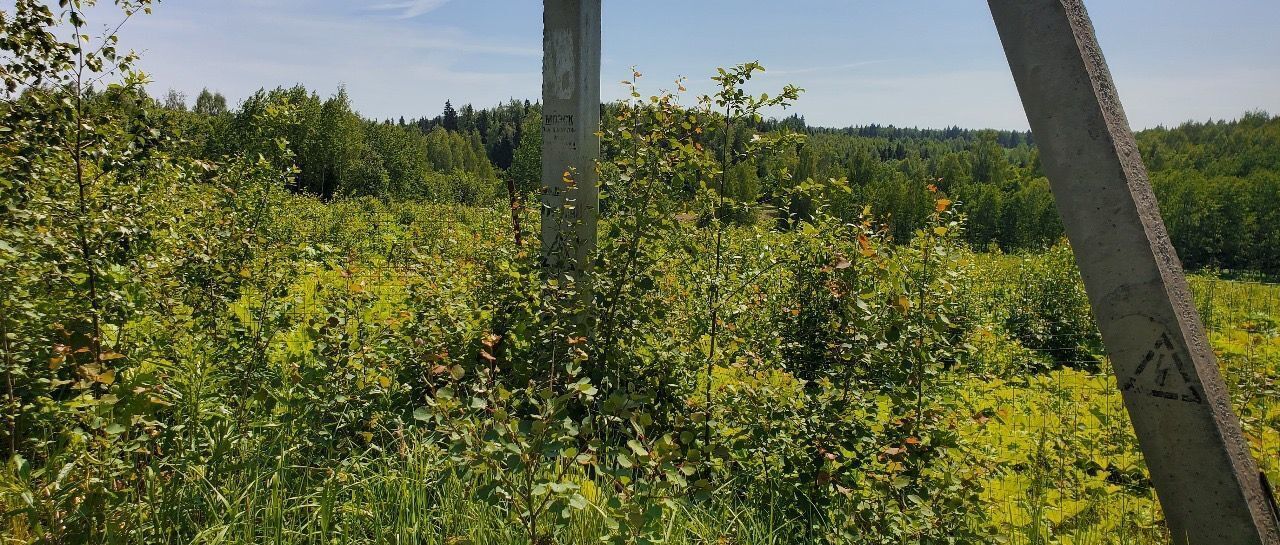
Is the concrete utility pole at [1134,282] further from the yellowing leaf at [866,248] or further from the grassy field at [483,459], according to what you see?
the yellowing leaf at [866,248]

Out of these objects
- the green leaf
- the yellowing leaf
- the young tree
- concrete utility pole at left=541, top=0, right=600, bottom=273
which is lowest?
the green leaf

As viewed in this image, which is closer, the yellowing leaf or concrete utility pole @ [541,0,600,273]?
the yellowing leaf

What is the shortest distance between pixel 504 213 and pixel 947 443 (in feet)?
16.6

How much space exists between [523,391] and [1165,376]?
6.19 ft

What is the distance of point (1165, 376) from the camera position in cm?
126

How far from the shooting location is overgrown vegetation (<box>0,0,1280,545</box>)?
2.00 meters

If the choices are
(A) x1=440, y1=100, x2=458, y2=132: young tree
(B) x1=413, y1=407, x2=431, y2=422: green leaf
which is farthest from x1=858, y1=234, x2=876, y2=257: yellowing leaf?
(A) x1=440, y1=100, x2=458, y2=132: young tree

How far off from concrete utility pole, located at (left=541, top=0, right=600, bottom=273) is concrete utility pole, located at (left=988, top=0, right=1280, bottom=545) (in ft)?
7.56

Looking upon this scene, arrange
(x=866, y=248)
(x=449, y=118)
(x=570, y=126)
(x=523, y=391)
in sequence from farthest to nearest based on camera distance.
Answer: (x=449, y=118) < (x=570, y=126) < (x=866, y=248) < (x=523, y=391)

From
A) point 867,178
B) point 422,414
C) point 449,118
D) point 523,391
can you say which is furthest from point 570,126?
point 449,118

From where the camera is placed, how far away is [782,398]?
107 inches

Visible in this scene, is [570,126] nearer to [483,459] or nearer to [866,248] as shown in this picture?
[866,248]

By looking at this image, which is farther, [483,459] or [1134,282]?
[483,459]

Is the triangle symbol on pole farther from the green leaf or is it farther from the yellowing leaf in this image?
the green leaf
